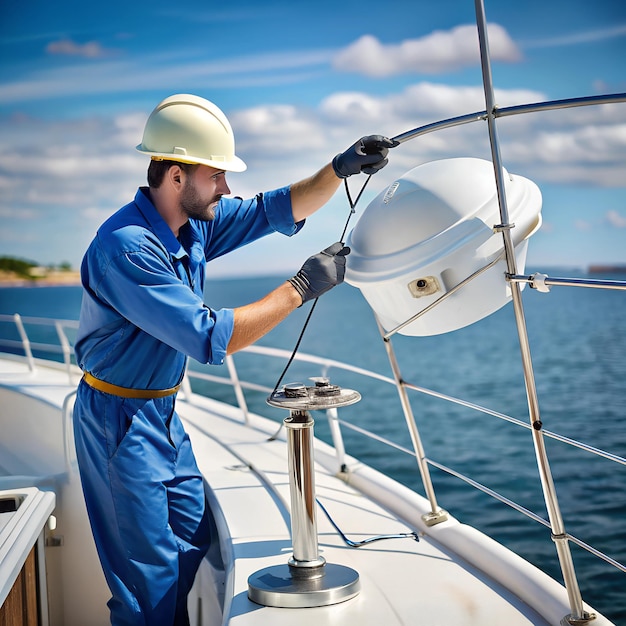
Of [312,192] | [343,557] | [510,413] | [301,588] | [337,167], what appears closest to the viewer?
[301,588]

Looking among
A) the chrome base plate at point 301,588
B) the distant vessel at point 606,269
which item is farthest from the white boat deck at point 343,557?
the distant vessel at point 606,269

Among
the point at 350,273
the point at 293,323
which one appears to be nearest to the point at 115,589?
the point at 350,273

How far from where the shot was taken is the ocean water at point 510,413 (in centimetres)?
770

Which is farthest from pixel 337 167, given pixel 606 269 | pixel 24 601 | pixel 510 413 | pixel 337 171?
pixel 606 269

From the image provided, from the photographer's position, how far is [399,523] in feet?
6.56

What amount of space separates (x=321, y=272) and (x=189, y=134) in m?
0.40

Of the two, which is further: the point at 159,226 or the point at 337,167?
the point at 337,167

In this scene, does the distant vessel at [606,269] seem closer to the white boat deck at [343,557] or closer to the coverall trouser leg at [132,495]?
the white boat deck at [343,557]

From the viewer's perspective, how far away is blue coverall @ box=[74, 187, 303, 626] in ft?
5.20

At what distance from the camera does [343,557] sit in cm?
174

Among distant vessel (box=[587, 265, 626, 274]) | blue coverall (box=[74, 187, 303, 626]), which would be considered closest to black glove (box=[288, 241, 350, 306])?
blue coverall (box=[74, 187, 303, 626])

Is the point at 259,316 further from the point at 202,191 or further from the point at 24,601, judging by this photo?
the point at 24,601

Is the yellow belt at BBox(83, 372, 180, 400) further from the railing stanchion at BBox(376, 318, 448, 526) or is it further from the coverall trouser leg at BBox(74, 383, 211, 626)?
the railing stanchion at BBox(376, 318, 448, 526)

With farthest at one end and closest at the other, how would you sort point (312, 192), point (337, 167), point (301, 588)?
1. point (312, 192)
2. point (337, 167)
3. point (301, 588)
